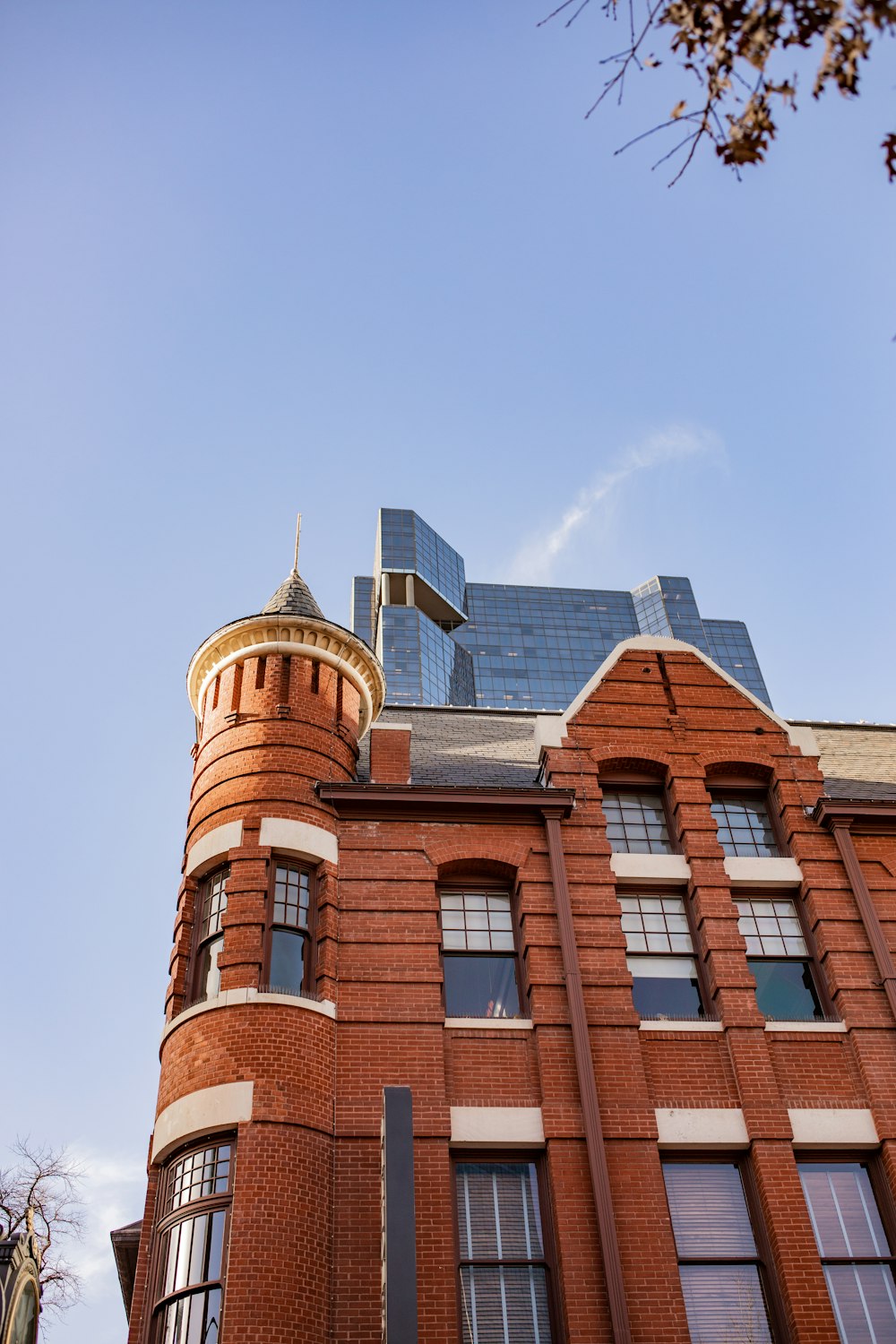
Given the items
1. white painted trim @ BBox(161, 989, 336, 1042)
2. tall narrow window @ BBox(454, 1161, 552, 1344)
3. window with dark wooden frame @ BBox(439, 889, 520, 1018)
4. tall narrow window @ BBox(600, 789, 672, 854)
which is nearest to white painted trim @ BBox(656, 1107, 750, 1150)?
tall narrow window @ BBox(454, 1161, 552, 1344)

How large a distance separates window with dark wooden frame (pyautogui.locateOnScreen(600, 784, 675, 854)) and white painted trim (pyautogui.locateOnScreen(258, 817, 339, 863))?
14.6 ft

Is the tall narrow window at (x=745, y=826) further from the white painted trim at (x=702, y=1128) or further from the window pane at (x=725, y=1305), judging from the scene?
the window pane at (x=725, y=1305)

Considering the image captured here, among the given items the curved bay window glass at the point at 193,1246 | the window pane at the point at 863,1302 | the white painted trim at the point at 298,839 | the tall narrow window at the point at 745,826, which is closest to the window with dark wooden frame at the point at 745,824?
the tall narrow window at the point at 745,826

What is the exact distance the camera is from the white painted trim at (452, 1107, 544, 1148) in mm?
14430

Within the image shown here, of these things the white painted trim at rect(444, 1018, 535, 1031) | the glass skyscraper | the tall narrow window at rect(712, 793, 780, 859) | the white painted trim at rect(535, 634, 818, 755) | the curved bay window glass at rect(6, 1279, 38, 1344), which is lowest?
the curved bay window glass at rect(6, 1279, 38, 1344)

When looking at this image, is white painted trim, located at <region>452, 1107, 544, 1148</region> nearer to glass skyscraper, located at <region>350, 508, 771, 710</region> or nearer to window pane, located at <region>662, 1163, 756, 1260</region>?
window pane, located at <region>662, 1163, 756, 1260</region>

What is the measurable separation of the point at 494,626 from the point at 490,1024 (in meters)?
162

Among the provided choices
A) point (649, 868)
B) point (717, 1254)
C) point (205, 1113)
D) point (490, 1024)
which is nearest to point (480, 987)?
point (490, 1024)

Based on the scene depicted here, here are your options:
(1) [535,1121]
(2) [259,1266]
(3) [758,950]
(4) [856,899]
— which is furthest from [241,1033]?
(4) [856,899]

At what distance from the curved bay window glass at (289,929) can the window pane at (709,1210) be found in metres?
5.45

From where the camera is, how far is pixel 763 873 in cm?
1775

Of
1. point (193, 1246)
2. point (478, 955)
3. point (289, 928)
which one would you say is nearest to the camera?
point (193, 1246)

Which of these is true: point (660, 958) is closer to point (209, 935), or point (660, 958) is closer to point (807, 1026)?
point (807, 1026)

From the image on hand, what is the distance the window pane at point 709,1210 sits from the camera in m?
14.1
